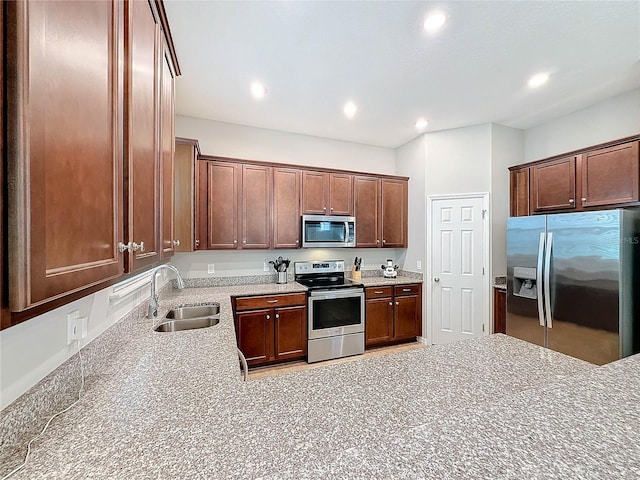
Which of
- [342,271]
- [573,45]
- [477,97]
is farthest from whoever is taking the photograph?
[342,271]

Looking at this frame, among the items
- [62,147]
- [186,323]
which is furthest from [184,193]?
[62,147]

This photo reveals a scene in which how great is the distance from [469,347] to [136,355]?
163 centimetres

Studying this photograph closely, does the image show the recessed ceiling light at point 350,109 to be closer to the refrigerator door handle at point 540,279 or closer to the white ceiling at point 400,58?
the white ceiling at point 400,58

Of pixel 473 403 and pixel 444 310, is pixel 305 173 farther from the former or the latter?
pixel 473 403

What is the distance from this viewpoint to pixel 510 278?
3064 millimetres

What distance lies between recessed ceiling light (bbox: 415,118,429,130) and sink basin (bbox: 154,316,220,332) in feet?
10.7

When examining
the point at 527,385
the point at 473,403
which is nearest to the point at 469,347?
the point at 527,385

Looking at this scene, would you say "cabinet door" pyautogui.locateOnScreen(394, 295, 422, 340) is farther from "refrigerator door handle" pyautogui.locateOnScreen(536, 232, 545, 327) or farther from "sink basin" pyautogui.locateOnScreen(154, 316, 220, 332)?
"sink basin" pyautogui.locateOnScreen(154, 316, 220, 332)

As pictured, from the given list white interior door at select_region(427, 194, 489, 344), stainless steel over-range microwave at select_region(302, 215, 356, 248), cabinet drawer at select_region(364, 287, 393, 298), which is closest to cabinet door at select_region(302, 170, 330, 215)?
stainless steel over-range microwave at select_region(302, 215, 356, 248)

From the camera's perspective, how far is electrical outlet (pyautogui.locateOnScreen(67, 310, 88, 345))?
1.03 metres

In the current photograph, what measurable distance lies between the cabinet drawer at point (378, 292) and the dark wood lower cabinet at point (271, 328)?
899 millimetres

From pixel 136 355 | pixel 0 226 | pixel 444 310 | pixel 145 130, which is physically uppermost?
pixel 145 130

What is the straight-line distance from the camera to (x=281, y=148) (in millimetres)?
3883

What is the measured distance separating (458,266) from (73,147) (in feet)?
13.0
